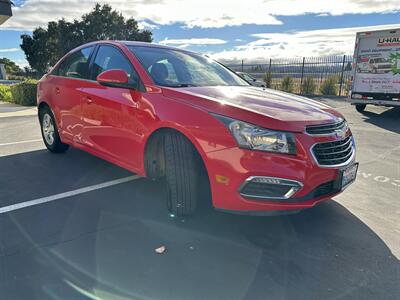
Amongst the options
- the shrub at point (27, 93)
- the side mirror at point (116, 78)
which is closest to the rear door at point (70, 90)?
the side mirror at point (116, 78)

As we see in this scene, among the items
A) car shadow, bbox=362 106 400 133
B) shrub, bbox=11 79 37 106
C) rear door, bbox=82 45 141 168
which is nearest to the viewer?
rear door, bbox=82 45 141 168

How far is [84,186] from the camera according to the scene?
4.26 meters

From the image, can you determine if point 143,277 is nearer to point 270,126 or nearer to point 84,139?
point 270,126

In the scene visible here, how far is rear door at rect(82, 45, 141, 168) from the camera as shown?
3.68m

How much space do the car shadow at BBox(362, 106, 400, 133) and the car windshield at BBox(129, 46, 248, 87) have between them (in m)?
6.30

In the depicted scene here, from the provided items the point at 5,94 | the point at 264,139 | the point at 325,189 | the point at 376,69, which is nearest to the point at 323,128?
the point at 325,189

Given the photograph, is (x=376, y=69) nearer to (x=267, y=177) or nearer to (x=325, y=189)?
(x=325, y=189)

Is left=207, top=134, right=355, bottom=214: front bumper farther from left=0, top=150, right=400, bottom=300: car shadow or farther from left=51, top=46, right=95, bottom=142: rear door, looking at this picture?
left=51, top=46, right=95, bottom=142: rear door

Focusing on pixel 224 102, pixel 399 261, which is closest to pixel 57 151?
pixel 224 102

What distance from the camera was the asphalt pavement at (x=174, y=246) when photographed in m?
2.42

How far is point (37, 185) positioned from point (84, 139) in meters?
0.79

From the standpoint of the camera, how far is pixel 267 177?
2.76 m

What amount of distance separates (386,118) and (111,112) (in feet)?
32.2

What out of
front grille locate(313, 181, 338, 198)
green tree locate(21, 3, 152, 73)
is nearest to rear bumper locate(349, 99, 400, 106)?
front grille locate(313, 181, 338, 198)
